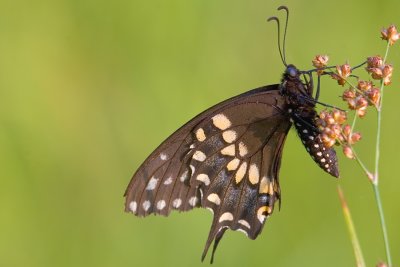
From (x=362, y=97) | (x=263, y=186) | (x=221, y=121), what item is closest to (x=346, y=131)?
(x=362, y=97)

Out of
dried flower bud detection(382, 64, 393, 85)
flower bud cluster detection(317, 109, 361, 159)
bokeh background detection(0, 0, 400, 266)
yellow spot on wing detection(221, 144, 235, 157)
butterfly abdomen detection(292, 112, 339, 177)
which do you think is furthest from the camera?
bokeh background detection(0, 0, 400, 266)

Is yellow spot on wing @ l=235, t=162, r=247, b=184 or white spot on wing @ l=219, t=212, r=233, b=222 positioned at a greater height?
yellow spot on wing @ l=235, t=162, r=247, b=184

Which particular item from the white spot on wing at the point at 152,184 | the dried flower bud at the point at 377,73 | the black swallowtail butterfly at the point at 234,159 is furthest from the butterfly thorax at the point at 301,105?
the white spot on wing at the point at 152,184

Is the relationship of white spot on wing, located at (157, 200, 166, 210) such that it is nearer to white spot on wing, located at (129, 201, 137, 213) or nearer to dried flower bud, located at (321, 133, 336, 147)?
white spot on wing, located at (129, 201, 137, 213)

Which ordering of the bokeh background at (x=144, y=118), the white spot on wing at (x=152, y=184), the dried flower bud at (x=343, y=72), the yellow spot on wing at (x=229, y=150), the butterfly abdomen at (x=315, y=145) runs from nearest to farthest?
the dried flower bud at (x=343, y=72)
the butterfly abdomen at (x=315, y=145)
the white spot on wing at (x=152, y=184)
the yellow spot on wing at (x=229, y=150)
the bokeh background at (x=144, y=118)

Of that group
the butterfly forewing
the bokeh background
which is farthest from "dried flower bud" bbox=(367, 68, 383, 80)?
the bokeh background

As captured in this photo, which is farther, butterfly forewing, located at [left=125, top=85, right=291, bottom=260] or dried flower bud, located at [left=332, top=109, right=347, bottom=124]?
butterfly forewing, located at [left=125, top=85, right=291, bottom=260]

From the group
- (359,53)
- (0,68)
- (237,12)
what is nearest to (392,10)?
(359,53)

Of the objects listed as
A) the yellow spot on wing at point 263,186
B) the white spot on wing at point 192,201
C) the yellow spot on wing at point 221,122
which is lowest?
the yellow spot on wing at point 263,186

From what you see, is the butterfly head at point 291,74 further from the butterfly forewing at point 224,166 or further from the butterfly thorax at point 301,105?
the butterfly forewing at point 224,166
